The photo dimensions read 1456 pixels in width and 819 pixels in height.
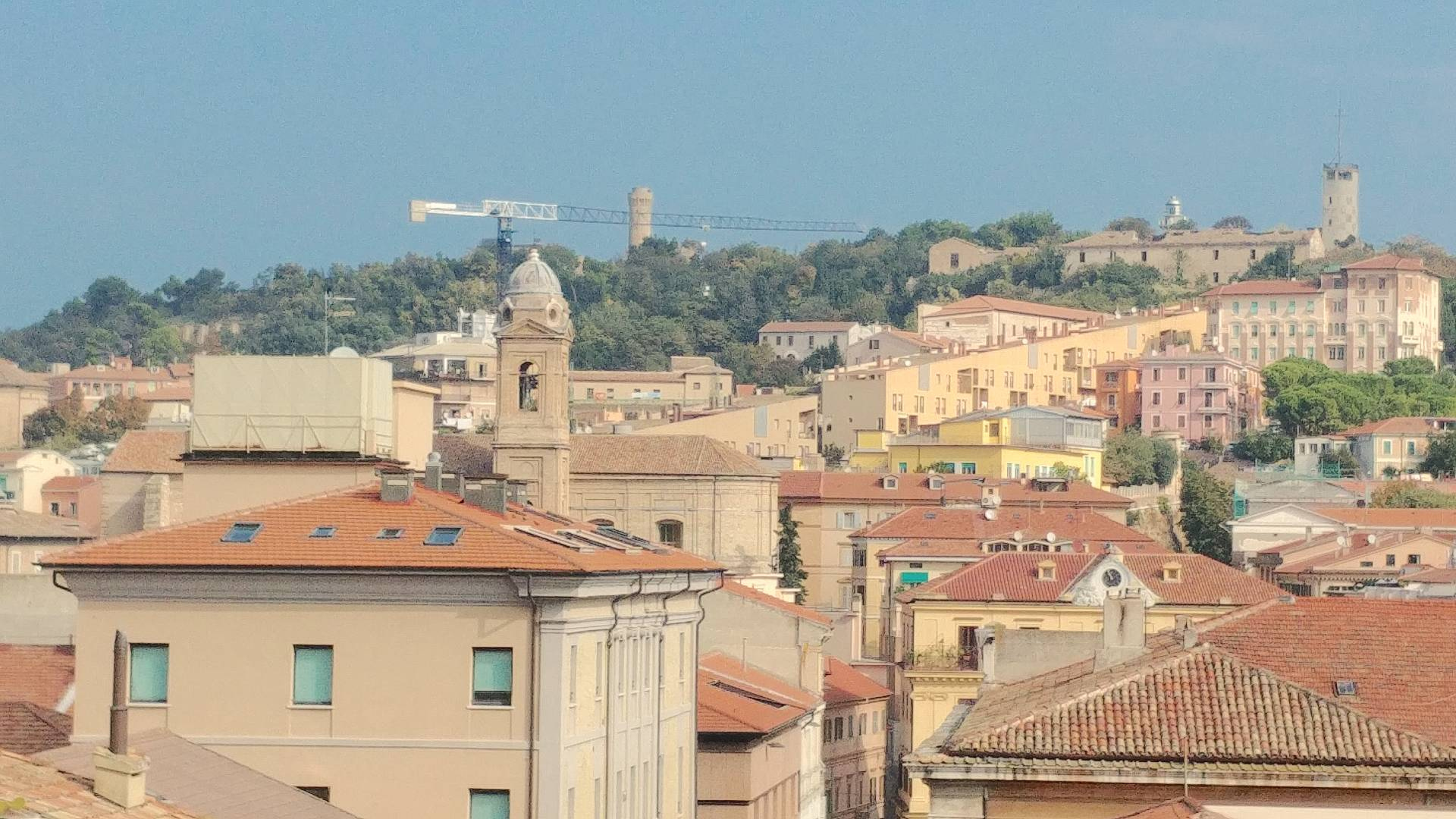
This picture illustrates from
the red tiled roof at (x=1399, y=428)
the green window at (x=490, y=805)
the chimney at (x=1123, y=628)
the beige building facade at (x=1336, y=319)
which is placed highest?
the beige building facade at (x=1336, y=319)

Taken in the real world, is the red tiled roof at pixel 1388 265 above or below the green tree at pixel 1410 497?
above

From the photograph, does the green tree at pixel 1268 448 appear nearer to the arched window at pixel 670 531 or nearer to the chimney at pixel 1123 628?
the arched window at pixel 670 531

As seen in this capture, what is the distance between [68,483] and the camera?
130m

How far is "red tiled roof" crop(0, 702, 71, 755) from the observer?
3106cm

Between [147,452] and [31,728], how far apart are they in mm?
39792

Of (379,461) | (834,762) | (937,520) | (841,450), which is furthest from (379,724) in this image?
(841,450)

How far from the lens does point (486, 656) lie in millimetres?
31844

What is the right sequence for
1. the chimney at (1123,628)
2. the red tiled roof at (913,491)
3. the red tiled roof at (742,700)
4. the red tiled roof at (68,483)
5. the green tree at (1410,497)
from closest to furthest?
the chimney at (1123,628)
the red tiled roof at (742,700)
the red tiled roof at (913,491)
the red tiled roof at (68,483)
the green tree at (1410,497)

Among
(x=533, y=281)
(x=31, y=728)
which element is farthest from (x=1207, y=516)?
(x=31, y=728)

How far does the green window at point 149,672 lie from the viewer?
3209cm

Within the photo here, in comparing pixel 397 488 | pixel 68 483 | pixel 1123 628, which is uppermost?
pixel 397 488

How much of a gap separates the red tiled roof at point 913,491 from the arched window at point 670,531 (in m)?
28.3

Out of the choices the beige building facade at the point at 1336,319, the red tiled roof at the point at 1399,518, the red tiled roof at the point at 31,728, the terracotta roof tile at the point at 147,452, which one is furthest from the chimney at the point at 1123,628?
the beige building facade at the point at 1336,319

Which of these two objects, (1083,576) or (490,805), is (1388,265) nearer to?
(1083,576)
